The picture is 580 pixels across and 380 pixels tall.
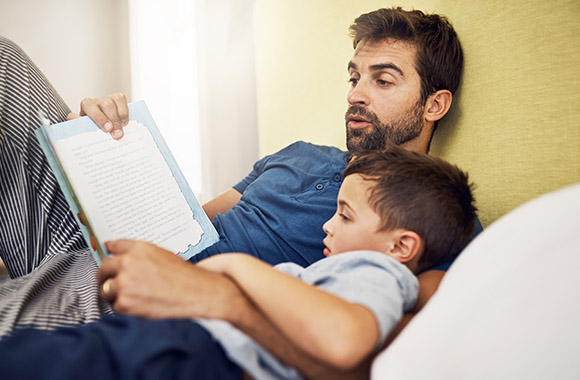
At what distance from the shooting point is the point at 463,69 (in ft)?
3.16

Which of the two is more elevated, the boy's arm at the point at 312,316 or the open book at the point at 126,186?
the open book at the point at 126,186

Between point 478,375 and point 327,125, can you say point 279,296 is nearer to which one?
point 478,375

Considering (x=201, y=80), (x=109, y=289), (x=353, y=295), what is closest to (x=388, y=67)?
(x=353, y=295)

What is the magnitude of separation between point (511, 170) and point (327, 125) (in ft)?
2.31

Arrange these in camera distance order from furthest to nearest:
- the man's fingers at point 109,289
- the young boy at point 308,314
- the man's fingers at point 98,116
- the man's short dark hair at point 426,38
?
the man's short dark hair at point 426,38 → the man's fingers at point 98,116 → the man's fingers at point 109,289 → the young boy at point 308,314

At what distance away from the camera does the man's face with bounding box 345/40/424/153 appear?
103cm

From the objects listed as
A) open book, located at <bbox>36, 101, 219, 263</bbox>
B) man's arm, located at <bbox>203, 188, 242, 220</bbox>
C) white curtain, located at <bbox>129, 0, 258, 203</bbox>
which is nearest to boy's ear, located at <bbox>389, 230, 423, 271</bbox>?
open book, located at <bbox>36, 101, 219, 263</bbox>

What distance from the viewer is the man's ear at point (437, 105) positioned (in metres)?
0.99

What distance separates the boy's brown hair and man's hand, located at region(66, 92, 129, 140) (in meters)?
0.52

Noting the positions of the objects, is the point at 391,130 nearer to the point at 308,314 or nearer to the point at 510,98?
the point at 510,98

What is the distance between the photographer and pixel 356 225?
0.69 metres

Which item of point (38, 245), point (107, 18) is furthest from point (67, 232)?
point (107, 18)

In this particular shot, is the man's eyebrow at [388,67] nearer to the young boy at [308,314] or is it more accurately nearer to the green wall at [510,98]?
the green wall at [510,98]

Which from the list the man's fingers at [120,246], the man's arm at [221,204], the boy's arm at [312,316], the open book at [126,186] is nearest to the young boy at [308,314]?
the boy's arm at [312,316]
